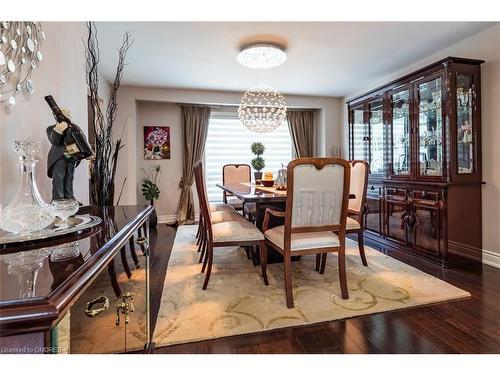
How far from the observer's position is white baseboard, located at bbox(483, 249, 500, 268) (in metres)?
2.70

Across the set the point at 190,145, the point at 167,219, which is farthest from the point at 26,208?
the point at 167,219

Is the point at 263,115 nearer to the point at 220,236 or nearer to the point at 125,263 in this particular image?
the point at 220,236

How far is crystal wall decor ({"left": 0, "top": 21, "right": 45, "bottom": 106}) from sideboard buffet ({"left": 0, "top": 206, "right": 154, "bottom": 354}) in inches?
23.9

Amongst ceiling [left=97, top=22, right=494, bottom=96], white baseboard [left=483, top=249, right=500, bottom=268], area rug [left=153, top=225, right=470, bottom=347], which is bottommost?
area rug [left=153, top=225, right=470, bottom=347]

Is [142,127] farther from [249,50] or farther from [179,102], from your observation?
[249,50]

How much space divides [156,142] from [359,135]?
11.8ft

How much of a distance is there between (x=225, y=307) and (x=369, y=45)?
311cm

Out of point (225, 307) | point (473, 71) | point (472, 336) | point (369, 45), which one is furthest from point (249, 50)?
point (472, 336)

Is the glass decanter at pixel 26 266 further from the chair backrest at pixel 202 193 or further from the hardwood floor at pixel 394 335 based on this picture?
the chair backrest at pixel 202 193

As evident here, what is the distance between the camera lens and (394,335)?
5.24 ft

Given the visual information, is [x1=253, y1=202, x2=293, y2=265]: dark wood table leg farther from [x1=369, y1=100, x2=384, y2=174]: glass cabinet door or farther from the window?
the window

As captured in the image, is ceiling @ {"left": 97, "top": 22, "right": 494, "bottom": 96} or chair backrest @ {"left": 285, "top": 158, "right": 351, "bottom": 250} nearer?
chair backrest @ {"left": 285, "top": 158, "right": 351, "bottom": 250}

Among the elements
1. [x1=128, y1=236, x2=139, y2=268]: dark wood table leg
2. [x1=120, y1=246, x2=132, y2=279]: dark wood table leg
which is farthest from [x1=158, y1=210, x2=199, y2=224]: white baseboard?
[x1=120, y1=246, x2=132, y2=279]: dark wood table leg

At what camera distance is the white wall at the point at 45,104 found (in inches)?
40.7
